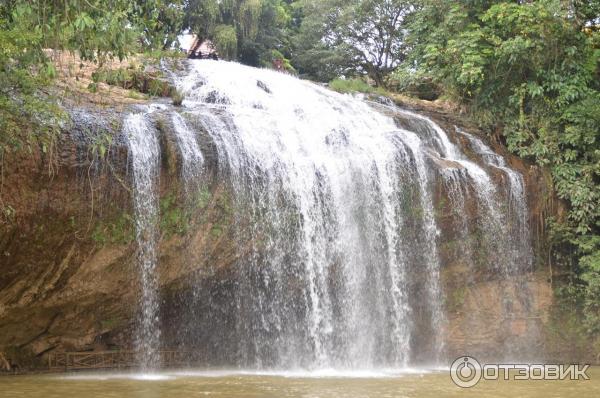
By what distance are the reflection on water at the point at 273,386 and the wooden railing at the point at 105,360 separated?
729mm

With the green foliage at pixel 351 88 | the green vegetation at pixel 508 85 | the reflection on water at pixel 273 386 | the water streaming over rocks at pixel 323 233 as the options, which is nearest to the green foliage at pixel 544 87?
the green vegetation at pixel 508 85

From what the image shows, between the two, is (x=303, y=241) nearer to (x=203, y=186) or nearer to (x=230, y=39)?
(x=203, y=186)

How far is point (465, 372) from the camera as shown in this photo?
1188 cm

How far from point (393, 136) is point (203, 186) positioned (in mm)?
4506

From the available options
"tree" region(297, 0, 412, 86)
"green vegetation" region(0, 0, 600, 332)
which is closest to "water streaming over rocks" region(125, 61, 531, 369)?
"green vegetation" region(0, 0, 600, 332)

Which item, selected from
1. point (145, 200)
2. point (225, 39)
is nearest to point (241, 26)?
point (225, 39)

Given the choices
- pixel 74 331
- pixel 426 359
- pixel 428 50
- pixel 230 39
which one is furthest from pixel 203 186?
pixel 230 39

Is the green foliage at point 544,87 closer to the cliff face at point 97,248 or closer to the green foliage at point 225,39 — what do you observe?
the cliff face at point 97,248

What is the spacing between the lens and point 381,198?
13156 mm

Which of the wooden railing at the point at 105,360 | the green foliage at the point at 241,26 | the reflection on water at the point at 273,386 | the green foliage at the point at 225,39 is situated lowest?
the reflection on water at the point at 273,386

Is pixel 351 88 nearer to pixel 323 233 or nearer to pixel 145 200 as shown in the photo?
pixel 323 233

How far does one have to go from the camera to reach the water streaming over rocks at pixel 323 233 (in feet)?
38.7

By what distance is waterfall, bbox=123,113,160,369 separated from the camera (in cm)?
1101

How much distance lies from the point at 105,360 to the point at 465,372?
620cm
